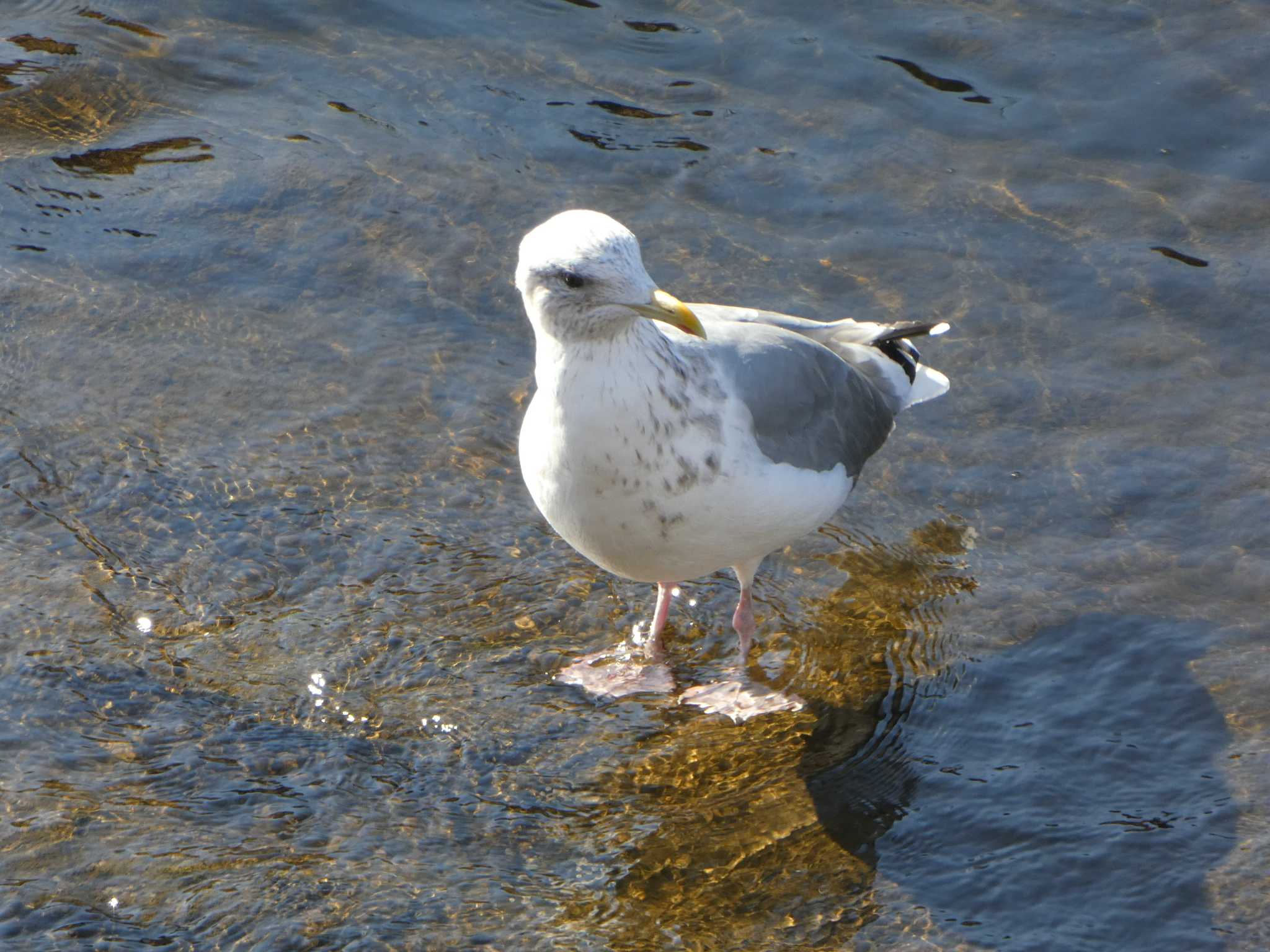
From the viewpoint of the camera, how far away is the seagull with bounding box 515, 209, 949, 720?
4512 mm

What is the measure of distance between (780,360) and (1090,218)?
11.5 feet

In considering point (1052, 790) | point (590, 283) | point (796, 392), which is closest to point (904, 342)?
point (796, 392)

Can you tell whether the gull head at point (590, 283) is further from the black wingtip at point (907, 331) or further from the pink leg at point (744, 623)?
the black wingtip at point (907, 331)

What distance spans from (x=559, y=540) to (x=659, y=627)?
2.22ft

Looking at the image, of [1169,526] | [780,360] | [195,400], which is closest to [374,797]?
[780,360]

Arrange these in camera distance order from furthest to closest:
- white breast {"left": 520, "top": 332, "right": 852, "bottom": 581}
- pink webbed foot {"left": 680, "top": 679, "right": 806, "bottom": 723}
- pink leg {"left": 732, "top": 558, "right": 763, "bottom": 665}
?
pink leg {"left": 732, "top": 558, "right": 763, "bottom": 665} → pink webbed foot {"left": 680, "top": 679, "right": 806, "bottom": 723} → white breast {"left": 520, "top": 332, "right": 852, "bottom": 581}

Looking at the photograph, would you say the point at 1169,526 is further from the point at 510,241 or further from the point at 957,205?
the point at 510,241

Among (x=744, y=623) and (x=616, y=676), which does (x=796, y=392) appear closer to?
(x=744, y=623)

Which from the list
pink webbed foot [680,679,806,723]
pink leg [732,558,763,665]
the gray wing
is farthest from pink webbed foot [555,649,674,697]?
the gray wing

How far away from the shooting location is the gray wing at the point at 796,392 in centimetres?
516

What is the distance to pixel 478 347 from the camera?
726 centimetres

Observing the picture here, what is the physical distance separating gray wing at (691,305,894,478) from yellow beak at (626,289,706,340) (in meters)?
0.55

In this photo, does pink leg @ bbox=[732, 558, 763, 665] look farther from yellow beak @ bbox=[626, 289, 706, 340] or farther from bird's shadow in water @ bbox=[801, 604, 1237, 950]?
yellow beak @ bbox=[626, 289, 706, 340]

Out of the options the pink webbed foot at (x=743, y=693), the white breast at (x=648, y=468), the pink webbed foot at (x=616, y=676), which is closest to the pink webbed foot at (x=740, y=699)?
the pink webbed foot at (x=743, y=693)
